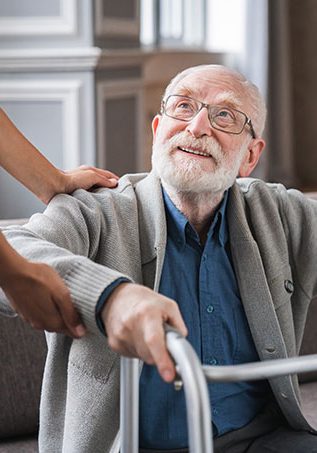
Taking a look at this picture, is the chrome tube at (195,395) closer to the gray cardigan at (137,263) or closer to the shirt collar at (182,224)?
the gray cardigan at (137,263)

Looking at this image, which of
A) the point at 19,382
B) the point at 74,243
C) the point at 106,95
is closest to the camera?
the point at 74,243

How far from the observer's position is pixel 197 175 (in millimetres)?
1803

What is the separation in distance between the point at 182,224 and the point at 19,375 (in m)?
0.49

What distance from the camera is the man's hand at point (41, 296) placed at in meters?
1.19

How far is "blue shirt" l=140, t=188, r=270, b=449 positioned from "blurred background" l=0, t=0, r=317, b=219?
7.73ft

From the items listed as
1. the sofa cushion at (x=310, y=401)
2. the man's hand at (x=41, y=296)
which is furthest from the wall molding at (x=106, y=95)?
the man's hand at (x=41, y=296)

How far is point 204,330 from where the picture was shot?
5.81ft

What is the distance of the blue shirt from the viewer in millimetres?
1719

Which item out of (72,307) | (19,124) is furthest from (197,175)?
(19,124)

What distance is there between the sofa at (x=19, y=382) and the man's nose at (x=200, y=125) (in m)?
0.47

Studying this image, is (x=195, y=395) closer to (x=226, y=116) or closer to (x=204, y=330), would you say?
(x=204, y=330)

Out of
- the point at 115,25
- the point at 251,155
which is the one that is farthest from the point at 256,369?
the point at 115,25

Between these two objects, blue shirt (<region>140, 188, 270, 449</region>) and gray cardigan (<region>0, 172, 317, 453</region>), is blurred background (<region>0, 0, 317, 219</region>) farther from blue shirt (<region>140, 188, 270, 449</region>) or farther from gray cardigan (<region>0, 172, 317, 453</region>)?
blue shirt (<region>140, 188, 270, 449</region>)

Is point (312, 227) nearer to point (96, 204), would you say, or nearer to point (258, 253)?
point (258, 253)
